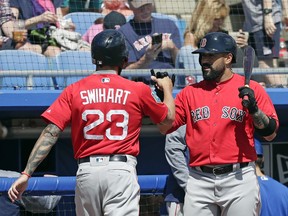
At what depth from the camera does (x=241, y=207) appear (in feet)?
17.8

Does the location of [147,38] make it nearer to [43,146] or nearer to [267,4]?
[267,4]

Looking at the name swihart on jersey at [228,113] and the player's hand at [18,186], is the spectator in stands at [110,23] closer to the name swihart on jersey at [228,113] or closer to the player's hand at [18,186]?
the name swihart on jersey at [228,113]

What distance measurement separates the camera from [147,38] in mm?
8414

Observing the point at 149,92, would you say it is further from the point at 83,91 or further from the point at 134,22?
the point at 134,22

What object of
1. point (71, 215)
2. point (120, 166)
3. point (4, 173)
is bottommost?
point (71, 215)

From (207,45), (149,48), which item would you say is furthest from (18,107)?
(207,45)

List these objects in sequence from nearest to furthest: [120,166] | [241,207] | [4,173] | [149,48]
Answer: [120,166], [241,207], [4,173], [149,48]

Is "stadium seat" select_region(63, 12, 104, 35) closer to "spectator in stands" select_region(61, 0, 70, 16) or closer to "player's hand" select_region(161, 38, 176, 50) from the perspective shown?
"spectator in stands" select_region(61, 0, 70, 16)

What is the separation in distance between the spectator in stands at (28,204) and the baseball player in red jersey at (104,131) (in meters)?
1.75

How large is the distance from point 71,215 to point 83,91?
8.60 ft

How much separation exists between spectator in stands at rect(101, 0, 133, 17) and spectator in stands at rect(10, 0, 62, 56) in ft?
2.21

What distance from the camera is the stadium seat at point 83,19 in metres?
9.10

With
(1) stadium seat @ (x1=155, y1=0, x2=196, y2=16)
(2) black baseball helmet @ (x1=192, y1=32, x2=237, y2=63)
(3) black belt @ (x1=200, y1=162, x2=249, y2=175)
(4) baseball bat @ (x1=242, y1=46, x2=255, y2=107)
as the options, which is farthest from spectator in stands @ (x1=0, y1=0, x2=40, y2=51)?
(3) black belt @ (x1=200, y1=162, x2=249, y2=175)

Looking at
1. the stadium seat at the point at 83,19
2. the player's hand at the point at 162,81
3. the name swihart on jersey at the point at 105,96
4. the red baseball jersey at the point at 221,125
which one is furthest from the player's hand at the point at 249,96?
the stadium seat at the point at 83,19
